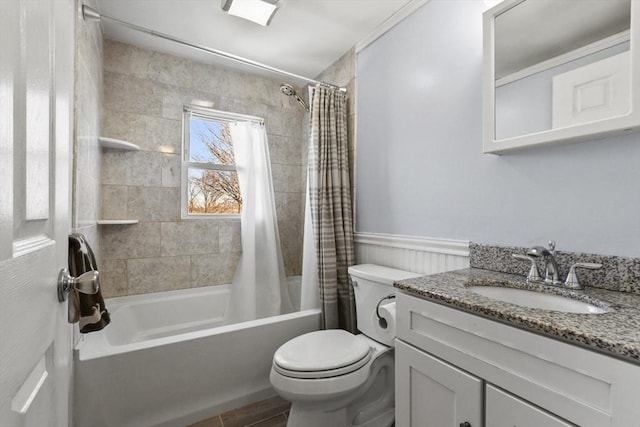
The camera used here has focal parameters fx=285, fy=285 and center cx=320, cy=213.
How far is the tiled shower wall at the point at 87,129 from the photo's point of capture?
4.19 ft

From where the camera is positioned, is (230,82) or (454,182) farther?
(230,82)

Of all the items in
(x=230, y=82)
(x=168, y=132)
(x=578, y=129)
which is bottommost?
(x=578, y=129)

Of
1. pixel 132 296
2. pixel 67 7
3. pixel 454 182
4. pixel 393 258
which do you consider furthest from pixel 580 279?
pixel 132 296

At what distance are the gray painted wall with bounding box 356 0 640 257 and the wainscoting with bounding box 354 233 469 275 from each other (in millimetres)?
56

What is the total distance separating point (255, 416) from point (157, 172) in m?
1.80

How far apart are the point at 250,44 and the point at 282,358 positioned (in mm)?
2105

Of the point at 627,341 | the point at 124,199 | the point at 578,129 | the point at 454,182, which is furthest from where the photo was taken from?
the point at 124,199

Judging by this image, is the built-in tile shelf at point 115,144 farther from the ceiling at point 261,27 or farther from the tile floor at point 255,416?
the tile floor at point 255,416

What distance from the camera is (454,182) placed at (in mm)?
1441

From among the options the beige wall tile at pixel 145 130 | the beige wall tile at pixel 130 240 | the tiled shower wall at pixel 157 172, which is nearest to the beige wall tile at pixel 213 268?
the tiled shower wall at pixel 157 172

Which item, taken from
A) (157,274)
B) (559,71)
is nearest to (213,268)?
(157,274)

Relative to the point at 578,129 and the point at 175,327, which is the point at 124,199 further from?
the point at 578,129

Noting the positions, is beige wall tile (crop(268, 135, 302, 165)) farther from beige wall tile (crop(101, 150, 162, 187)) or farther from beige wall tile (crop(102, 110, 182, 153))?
beige wall tile (crop(101, 150, 162, 187))

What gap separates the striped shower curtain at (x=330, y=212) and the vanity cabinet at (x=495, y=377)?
2.96ft
